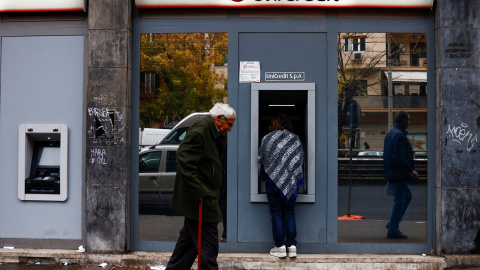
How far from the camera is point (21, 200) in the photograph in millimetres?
6895

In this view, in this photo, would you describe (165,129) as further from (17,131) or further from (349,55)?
(349,55)

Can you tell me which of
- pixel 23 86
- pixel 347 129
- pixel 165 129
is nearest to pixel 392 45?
pixel 347 129

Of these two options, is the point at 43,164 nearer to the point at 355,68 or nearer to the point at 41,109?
the point at 41,109

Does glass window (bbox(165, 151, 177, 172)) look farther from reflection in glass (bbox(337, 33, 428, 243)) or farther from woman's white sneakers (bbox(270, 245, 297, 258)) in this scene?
reflection in glass (bbox(337, 33, 428, 243))

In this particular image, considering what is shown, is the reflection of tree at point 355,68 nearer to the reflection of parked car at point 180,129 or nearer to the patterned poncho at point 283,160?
the patterned poncho at point 283,160

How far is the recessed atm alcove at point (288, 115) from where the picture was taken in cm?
655

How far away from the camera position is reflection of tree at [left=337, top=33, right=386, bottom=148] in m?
6.63

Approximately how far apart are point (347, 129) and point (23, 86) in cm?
390

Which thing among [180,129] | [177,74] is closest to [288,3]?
[177,74]

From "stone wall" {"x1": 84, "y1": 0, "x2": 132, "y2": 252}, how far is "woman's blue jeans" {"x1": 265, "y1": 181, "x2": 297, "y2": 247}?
1670mm

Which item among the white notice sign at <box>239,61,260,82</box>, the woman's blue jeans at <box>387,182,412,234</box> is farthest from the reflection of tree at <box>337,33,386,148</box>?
the white notice sign at <box>239,61,260,82</box>

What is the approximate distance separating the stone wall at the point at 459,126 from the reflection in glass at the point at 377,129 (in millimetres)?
266

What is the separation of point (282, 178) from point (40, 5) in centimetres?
349

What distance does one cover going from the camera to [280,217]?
633 centimetres
